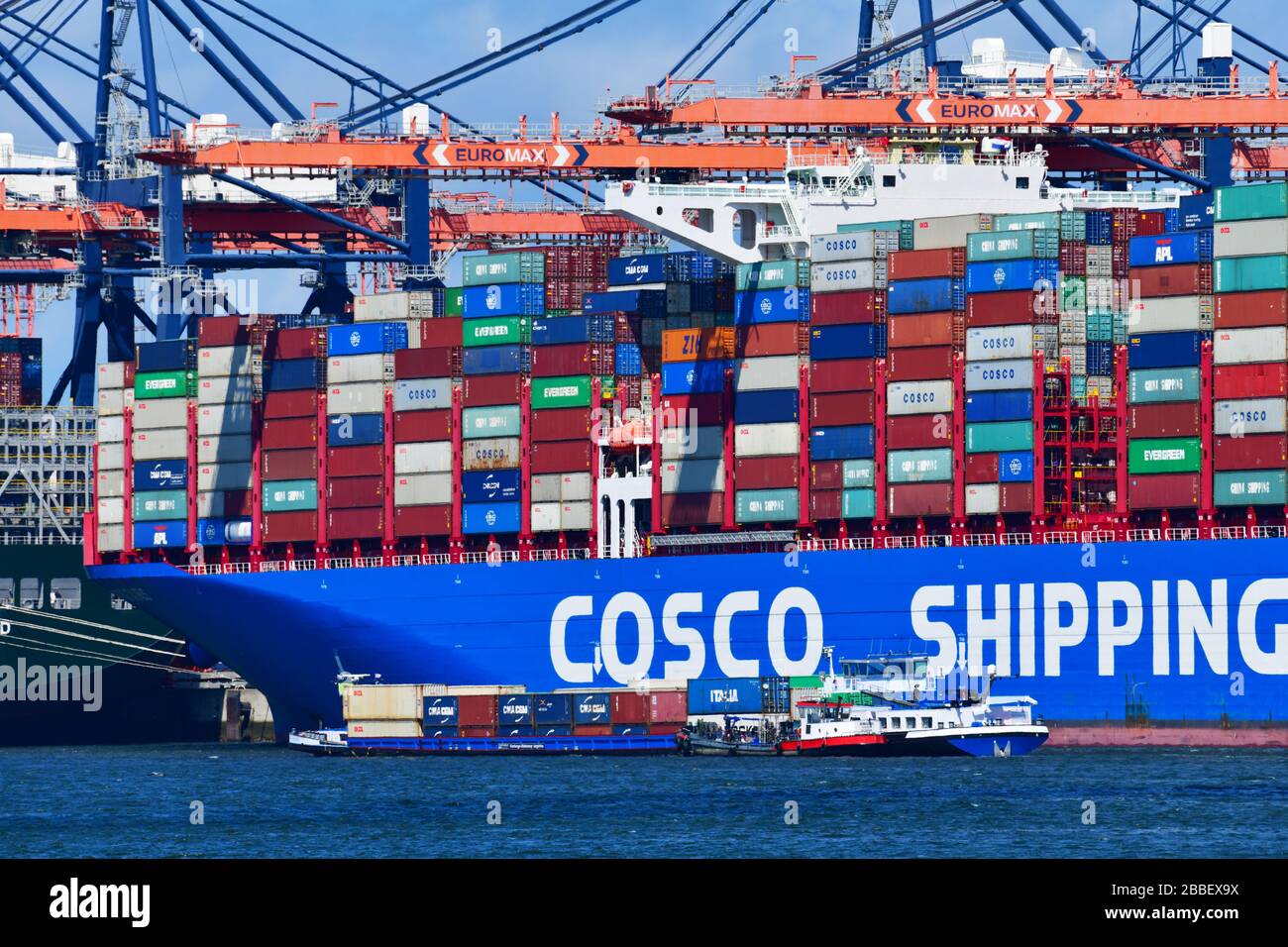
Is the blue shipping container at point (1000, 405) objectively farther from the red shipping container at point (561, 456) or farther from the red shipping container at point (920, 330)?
the red shipping container at point (561, 456)

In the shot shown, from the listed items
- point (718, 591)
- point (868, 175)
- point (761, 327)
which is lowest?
point (718, 591)

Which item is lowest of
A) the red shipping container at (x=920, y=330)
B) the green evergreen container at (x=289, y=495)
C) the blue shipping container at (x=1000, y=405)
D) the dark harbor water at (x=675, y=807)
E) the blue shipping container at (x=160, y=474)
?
the dark harbor water at (x=675, y=807)

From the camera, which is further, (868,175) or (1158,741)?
(868,175)

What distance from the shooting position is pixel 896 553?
63812mm

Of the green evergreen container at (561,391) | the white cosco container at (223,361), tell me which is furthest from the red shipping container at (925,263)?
the white cosco container at (223,361)

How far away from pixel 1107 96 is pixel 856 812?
98.7ft

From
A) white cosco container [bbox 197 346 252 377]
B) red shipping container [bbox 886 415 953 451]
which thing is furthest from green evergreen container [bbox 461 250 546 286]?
red shipping container [bbox 886 415 953 451]

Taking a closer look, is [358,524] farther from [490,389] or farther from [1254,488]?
[1254,488]

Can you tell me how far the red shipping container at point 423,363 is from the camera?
71.3 m

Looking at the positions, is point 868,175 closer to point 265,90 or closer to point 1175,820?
point 265,90

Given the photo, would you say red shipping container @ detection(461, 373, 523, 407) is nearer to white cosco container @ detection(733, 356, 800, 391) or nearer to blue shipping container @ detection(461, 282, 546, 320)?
blue shipping container @ detection(461, 282, 546, 320)

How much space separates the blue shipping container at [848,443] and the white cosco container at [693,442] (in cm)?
362
